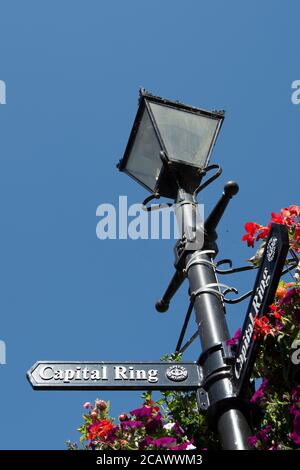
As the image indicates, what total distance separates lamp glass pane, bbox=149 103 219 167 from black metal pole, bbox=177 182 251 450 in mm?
258

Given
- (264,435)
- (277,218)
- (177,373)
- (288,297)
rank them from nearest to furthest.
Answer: (264,435), (288,297), (277,218), (177,373)

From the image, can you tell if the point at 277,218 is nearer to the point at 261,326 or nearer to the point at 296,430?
the point at 261,326

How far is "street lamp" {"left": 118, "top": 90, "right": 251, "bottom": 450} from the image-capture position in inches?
114

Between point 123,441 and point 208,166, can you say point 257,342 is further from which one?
point 208,166

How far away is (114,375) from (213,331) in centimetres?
50

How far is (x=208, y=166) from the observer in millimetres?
4148

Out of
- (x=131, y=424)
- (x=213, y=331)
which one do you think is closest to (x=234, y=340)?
(x=213, y=331)

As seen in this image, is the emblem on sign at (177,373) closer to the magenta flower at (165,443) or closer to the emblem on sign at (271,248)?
the magenta flower at (165,443)

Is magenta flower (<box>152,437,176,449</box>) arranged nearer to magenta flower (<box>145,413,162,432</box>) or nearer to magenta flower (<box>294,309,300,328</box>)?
magenta flower (<box>145,413,162,432</box>)

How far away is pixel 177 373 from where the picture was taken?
3254 mm

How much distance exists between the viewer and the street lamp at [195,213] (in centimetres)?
289

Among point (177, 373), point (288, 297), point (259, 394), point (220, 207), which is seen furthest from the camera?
point (220, 207)

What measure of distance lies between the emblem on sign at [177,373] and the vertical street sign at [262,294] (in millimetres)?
410

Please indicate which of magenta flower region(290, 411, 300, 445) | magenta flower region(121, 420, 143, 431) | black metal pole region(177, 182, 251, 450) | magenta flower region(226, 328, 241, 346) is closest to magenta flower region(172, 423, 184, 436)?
magenta flower region(121, 420, 143, 431)
